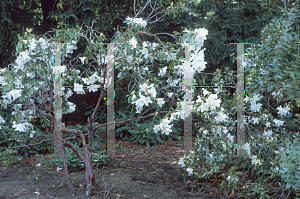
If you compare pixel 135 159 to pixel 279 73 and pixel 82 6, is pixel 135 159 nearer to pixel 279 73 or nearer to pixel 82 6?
pixel 279 73

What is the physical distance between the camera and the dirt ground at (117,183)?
2.63 meters

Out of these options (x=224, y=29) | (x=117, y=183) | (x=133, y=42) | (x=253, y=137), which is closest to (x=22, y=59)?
(x=133, y=42)

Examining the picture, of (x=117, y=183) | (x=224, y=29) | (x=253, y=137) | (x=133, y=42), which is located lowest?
(x=117, y=183)

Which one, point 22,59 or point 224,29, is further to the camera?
point 224,29

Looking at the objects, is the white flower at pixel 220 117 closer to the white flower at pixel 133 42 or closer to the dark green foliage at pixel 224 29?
the white flower at pixel 133 42

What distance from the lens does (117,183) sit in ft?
9.54

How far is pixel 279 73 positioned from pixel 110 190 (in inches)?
68.8

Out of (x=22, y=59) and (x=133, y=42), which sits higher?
(x=133, y=42)

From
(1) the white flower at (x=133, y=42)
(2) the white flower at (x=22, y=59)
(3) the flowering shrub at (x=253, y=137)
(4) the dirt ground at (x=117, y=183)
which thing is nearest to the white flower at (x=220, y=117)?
(3) the flowering shrub at (x=253, y=137)

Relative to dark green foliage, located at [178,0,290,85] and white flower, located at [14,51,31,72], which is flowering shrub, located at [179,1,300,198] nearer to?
white flower, located at [14,51,31,72]

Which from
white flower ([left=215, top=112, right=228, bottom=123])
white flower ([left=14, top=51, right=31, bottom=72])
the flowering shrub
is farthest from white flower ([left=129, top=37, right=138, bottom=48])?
white flower ([left=215, top=112, right=228, bottom=123])

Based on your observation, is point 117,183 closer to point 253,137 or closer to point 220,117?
point 220,117

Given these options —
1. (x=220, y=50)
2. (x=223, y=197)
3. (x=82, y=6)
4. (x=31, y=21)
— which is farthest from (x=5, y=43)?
(x=223, y=197)

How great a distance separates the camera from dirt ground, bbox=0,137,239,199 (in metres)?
2.63
